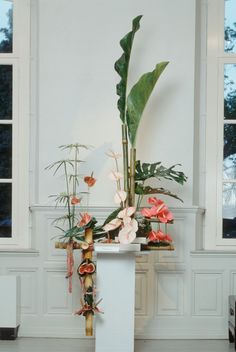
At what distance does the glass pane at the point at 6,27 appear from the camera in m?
4.88

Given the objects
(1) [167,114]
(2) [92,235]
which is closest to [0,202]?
(2) [92,235]

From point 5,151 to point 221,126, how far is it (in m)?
1.96

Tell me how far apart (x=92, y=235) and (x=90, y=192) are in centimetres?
82

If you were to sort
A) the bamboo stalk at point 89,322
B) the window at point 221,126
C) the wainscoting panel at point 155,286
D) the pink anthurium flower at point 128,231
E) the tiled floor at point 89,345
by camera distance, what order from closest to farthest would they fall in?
the pink anthurium flower at point 128,231, the bamboo stalk at point 89,322, the tiled floor at point 89,345, the wainscoting panel at point 155,286, the window at point 221,126

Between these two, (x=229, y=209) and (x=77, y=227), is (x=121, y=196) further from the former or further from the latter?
(x=229, y=209)

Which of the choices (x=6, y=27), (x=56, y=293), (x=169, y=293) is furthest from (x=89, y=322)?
(x=6, y=27)

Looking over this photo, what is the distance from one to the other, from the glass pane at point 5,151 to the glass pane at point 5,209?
0.12 meters

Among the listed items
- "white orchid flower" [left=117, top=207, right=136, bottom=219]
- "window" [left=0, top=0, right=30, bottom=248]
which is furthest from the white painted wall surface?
"white orchid flower" [left=117, top=207, right=136, bottom=219]

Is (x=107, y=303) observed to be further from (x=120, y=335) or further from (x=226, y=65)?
(x=226, y=65)

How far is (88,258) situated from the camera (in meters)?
3.80

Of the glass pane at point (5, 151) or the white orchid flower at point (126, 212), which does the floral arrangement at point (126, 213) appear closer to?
the white orchid flower at point (126, 212)

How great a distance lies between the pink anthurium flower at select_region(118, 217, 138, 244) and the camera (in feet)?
11.9

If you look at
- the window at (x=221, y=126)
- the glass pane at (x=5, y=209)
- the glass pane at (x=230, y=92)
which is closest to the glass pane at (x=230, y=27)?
the window at (x=221, y=126)

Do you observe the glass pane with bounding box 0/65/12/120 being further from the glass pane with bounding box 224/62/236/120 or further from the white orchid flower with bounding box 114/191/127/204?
the glass pane with bounding box 224/62/236/120
